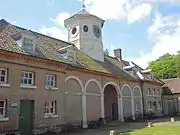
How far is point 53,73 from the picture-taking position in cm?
2183

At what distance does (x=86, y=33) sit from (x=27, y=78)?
14.5 metres

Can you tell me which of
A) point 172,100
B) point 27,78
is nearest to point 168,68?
point 172,100

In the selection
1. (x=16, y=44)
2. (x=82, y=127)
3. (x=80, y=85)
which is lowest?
(x=82, y=127)

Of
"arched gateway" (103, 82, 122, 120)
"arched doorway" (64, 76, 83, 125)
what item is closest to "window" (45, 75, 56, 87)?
"arched doorway" (64, 76, 83, 125)

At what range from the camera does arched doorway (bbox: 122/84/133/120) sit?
108 feet

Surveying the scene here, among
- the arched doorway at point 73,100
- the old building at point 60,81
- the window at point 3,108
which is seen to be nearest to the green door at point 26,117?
the old building at point 60,81

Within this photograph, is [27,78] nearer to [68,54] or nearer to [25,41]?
[25,41]

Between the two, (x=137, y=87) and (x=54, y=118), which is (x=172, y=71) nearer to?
(x=137, y=87)

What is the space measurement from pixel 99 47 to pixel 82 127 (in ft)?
40.1

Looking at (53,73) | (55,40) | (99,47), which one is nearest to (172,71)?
(99,47)

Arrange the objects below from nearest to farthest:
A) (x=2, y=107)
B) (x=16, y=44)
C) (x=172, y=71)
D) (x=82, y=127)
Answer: (x=2, y=107), (x=16, y=44), (x=82, y=127), (x=172, y=71)

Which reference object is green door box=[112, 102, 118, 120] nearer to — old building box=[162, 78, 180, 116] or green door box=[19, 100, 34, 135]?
old building box=[162, 78, 180, 116]

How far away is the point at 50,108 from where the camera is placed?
69.9 feet

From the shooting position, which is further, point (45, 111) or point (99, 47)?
point (99, 47)
